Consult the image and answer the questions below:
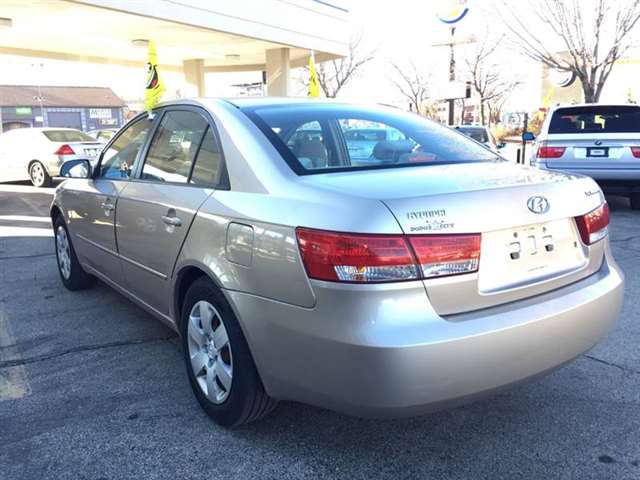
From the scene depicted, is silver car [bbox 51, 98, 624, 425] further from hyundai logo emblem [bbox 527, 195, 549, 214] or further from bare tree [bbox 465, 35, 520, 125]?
bare tree [bbox 465, 35, 520, 125]

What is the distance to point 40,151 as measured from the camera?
1323 cm

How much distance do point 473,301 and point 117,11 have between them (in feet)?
43.7

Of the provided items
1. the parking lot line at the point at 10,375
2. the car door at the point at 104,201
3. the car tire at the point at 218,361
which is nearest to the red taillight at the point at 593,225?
the car tire at the point at 218,361

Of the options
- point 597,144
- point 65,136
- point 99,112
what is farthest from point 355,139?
point 99,112

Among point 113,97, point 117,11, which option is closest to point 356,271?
point 117,11

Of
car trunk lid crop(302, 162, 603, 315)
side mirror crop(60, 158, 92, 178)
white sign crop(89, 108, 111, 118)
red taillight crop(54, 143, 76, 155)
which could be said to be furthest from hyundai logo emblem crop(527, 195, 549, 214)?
white sign crop(89, 108, 111, 118)

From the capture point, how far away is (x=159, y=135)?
350 cm

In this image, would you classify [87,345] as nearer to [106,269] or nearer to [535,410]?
[106,269]

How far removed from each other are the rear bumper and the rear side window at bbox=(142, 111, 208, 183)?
1.07 metres

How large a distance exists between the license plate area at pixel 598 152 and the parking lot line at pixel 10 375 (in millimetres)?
7755

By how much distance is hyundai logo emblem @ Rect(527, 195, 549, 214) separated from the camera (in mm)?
2324

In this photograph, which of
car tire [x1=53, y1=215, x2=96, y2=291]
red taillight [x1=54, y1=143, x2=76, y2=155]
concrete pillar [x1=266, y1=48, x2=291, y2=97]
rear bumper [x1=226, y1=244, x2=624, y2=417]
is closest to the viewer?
rear bumper [x1=226, y1=244, x2=624, y2=417]

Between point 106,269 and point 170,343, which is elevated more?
point 106,269

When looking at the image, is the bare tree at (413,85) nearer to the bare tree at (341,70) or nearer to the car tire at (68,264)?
the bare tree at (341,70)
